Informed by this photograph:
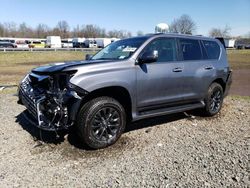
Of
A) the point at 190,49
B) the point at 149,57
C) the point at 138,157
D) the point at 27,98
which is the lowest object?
the point at 138,157

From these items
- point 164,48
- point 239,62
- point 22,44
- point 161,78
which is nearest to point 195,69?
point 164,48

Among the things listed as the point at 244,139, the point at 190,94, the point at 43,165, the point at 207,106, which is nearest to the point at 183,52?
the point at 190,94

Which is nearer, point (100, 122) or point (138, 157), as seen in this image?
point (138, 157)

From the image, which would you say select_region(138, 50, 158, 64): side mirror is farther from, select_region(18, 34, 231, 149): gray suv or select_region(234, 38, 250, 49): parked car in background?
select_region(234, 38, 250, 49): parked car in background

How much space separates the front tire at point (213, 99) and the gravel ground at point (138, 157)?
0.45 m

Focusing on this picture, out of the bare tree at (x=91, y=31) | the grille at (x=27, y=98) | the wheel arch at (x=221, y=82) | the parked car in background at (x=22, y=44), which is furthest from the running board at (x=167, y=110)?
the bare tree at (x=91, y=31)

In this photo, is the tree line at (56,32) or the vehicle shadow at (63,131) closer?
the vehicle shadow at (63,131)

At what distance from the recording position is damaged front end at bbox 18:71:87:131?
4105mm

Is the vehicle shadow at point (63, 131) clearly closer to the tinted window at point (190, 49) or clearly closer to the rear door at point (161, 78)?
the rear door at point (161, 78)

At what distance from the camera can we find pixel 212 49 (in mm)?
6469

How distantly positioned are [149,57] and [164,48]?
75cm

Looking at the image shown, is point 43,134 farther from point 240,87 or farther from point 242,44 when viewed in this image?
point 242,44

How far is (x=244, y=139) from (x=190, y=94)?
4.37 feet

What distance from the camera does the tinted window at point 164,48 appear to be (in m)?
5.17
